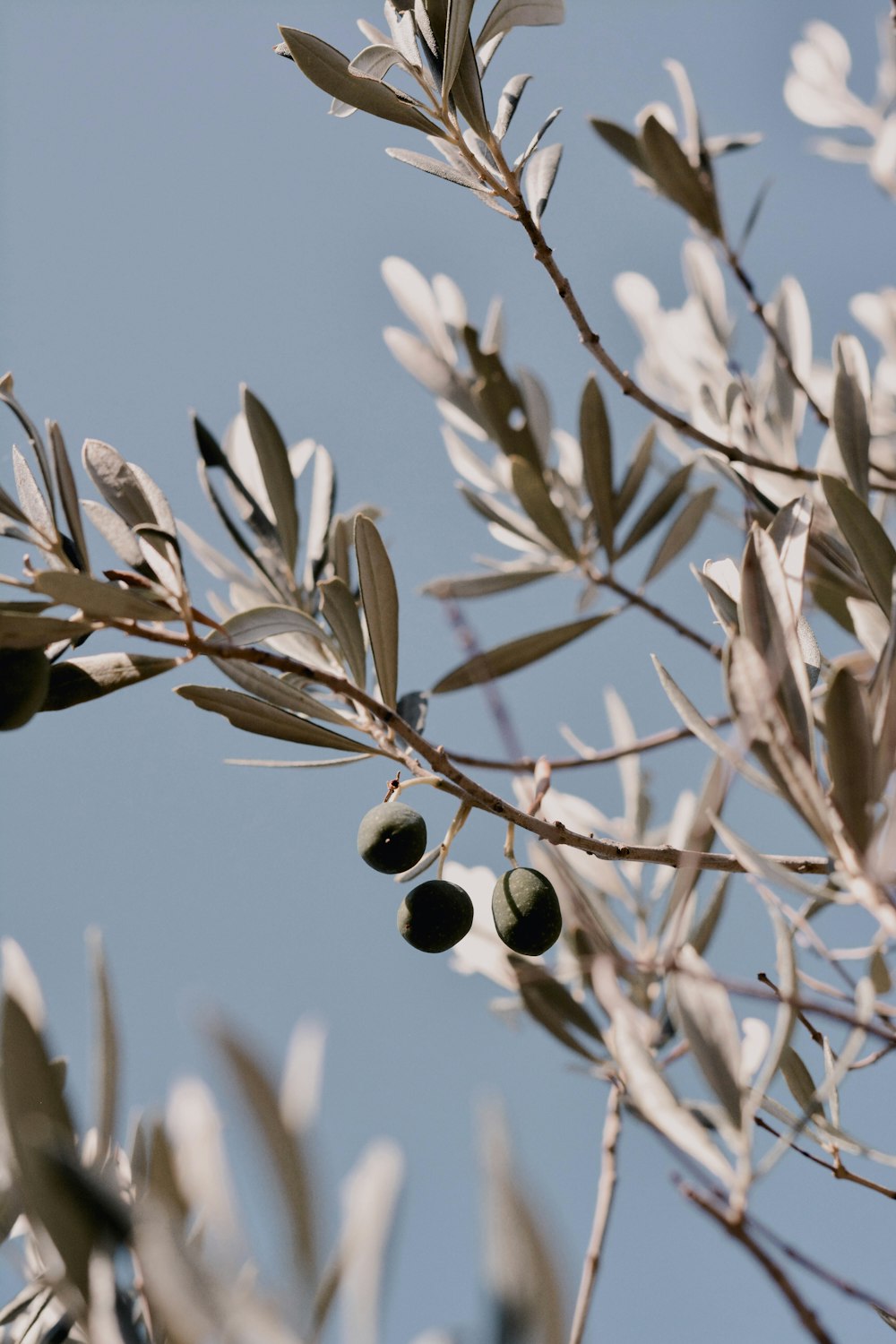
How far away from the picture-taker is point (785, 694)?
983 mm

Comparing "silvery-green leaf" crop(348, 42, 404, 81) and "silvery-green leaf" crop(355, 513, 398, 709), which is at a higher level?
"silvery-green leaf" crop(348, 42, 404, 81)

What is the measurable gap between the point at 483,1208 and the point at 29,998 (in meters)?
0.47

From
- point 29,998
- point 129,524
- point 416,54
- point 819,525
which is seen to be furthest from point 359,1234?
point 416,54

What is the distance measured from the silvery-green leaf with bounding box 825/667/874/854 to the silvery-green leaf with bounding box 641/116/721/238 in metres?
1.53

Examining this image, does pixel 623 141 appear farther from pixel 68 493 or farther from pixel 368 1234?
pixel 368 1234

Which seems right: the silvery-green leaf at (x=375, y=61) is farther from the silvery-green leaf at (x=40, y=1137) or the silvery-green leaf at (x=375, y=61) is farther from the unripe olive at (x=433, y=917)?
the silvery-green leaf at (x=40, y=1137)

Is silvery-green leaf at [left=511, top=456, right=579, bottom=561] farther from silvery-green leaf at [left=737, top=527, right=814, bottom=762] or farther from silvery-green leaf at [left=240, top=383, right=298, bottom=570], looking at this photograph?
silvery-green leaf at [left=737, top=527, right=814, bottom=762]

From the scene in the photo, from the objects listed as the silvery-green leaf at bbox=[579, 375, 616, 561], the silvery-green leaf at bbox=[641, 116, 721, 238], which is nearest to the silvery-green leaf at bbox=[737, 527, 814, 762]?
the silvery-green leaf at bbox=[579, 375, 616, 561]

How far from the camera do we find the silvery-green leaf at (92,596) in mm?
1067

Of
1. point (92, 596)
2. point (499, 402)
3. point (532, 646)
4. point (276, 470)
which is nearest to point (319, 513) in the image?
point (276, 470)

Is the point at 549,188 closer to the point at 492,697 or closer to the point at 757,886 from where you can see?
the point at 492,697

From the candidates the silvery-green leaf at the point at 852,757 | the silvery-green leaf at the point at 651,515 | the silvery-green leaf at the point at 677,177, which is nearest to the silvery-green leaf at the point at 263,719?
the silvery-green leaf at the point at 852,757

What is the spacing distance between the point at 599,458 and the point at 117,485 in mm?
1210

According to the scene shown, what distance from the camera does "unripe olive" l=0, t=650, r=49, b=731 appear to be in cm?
110
